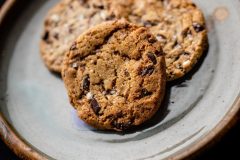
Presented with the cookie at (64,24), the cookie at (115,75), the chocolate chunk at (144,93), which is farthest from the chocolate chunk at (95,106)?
the cookie at (64,24)

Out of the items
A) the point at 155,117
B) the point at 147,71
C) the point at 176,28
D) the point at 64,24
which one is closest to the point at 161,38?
the point at 176,28

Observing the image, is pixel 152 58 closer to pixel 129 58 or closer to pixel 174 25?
pixel 129 58

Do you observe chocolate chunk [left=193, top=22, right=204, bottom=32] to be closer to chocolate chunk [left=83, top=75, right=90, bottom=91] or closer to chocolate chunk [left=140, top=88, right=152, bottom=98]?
chocolate chunk [left=140, top=88, right=152, bottom=98]

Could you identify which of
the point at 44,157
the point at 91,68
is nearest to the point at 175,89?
the point at 91,68

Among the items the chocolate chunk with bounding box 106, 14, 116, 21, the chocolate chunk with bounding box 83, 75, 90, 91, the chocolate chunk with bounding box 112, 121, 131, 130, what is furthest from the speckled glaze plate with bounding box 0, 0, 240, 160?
the chocolate chunk with bounding box 106, 14, 116, 21

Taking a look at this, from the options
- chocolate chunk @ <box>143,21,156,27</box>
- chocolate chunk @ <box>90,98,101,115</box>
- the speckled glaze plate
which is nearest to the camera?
the speckled glaze plate

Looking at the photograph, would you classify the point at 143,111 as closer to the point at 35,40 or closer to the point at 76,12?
the point at 76,12
